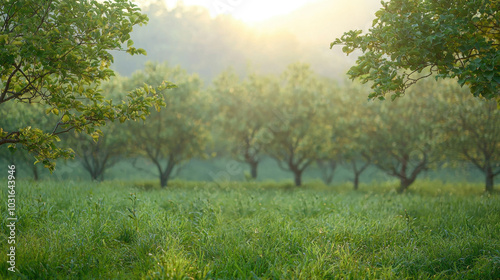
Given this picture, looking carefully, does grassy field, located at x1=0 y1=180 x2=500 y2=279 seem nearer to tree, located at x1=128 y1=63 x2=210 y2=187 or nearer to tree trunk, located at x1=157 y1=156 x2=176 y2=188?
tree, located at x1=128 y1=63 x2=210 y2=187

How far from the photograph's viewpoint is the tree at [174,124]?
72.9ft

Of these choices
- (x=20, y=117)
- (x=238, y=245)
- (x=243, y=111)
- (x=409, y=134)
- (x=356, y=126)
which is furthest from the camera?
(x=243, y=111)

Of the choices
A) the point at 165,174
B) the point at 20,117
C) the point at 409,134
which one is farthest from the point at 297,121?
the point at 20,117

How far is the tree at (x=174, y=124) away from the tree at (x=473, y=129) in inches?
675

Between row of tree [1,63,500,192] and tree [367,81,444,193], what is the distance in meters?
0.07

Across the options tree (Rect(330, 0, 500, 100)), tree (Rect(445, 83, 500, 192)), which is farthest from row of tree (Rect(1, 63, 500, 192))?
tree (Rect(330, 0, 500, 100))

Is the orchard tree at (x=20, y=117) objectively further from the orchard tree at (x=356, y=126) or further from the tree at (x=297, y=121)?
the orchard tree at (x=356, y=126)

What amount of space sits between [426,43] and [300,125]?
748 inches

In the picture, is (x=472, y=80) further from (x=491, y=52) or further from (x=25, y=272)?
(x=25, y=272)

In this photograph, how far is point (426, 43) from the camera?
6816 mm

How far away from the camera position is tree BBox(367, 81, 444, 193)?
68.4 ft

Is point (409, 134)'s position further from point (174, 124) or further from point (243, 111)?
point (174, 124)

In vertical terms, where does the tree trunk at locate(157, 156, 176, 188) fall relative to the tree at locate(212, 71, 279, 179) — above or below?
below

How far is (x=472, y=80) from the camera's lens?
6.18 meters
